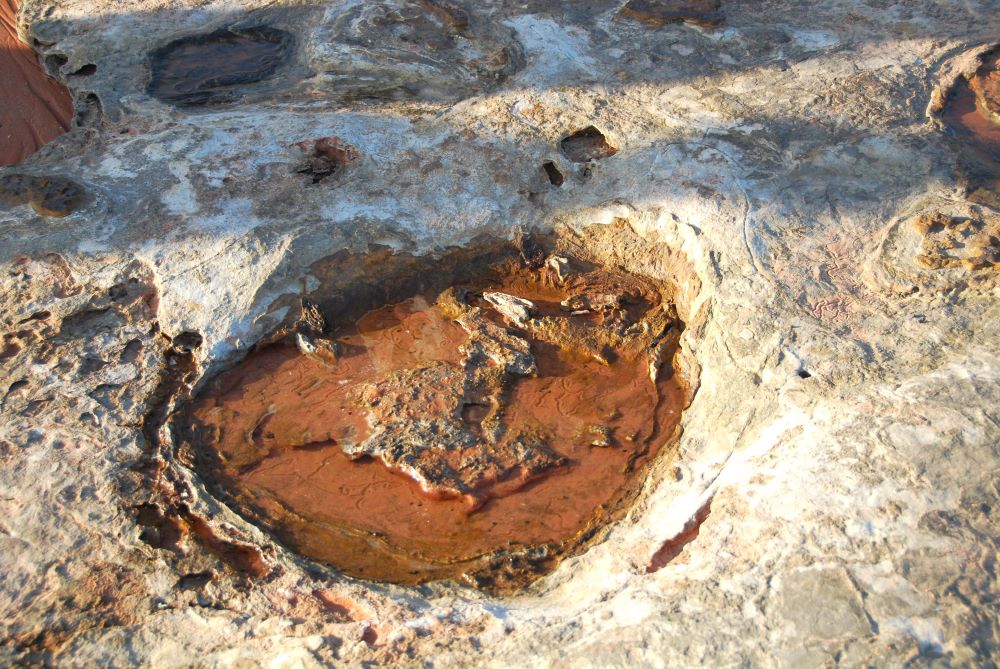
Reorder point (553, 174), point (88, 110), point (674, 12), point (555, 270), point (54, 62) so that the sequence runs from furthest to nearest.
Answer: point (674, 12), point (54, 62), point (88, 110), point (553, 174), point (555, 270)

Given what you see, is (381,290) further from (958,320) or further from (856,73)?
(856,73)

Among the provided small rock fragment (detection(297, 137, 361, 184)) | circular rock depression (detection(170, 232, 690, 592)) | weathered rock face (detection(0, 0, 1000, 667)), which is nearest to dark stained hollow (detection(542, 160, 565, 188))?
weathered rock face (detection(0, 0, 1000, 667))

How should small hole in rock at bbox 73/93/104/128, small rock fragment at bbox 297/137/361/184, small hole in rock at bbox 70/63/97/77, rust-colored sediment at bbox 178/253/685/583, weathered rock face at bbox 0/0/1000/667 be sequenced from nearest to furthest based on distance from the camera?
weathered rock face at bbox 0/0/1000/667 → rust-colored sediment at bbox 178/253/685/583 → small rock fragment at bbox 297/137/361/184 → small hole in rock at bbox 73/93/104/128 → small hole in rock at bbox 70/63/97/77

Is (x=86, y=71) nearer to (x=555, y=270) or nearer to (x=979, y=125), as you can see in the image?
(x=555, y=270)

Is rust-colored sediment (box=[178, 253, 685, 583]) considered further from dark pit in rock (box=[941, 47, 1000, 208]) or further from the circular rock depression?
dark pit in rock (box=[941, 47, 1000, 208])

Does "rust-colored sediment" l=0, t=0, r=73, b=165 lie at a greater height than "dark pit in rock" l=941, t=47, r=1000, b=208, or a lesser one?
greater

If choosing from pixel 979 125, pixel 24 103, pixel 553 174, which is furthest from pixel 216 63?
pixel 979 125
